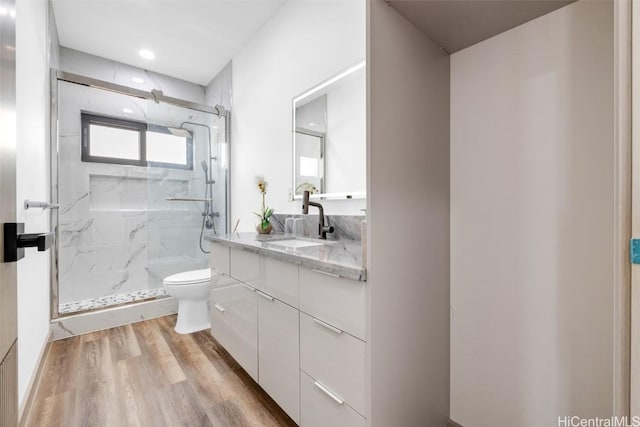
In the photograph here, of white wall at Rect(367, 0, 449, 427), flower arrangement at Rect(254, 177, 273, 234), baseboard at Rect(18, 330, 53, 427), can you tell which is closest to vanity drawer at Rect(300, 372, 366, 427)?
white wall at Rect(367, 0, 449, 427)

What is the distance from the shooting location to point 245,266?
1.66 metres

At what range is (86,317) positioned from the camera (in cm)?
251

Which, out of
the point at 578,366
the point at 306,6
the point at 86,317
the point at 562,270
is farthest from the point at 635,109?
the point at 86,317

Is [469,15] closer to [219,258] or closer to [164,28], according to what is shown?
[219,258]

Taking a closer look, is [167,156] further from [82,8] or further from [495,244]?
[495,244]

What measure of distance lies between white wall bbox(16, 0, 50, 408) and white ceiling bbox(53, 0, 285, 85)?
15.3 inches

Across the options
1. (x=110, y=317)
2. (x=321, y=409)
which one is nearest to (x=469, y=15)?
(x=321, y=409)

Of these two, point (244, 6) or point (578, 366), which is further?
point (244, 6)

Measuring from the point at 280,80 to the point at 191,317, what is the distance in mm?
2193

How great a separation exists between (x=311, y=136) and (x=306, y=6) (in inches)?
37.4

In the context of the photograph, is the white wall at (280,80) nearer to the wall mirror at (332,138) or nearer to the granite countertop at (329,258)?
the wall mirror at (332,138)

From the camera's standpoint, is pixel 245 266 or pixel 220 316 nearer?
pixel 245 266

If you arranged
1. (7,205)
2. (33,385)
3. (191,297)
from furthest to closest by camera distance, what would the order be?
(191,297) < (33,385) < (7,205)

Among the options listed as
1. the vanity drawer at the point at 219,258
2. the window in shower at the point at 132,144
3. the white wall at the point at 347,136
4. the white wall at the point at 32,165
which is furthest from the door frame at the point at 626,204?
the window in shower at the point at 132,144
